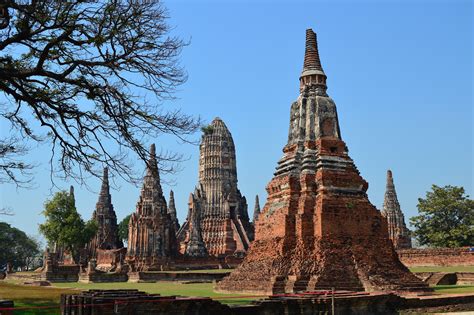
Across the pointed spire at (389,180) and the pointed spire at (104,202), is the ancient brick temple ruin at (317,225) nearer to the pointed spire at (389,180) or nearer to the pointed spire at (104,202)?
the pointed spire at (389,180)

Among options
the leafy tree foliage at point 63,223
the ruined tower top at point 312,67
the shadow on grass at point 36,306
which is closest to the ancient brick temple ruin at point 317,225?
the ruined tower top at point 312,67

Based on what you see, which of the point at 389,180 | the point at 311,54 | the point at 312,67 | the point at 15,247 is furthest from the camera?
the point at 15,247

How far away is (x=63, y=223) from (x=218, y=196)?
21704 millimetres

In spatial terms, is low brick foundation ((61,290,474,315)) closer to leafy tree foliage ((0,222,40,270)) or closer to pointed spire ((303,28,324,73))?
pointed spire ((303,28,324,73))

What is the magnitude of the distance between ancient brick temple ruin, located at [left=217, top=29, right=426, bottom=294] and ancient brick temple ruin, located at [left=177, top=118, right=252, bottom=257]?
43337mm

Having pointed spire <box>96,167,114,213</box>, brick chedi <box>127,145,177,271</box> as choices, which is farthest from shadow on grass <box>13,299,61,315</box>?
pointed spire <box>96,167,114,213</box>

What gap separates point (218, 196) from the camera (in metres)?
71.6

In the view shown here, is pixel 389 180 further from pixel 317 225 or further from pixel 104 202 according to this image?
pixel 317 225

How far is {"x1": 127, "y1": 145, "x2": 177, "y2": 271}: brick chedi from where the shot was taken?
177 feet

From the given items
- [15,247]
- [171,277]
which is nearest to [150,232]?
[171,277]

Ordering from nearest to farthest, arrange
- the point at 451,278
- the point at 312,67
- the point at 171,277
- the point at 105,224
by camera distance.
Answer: the point at 312,67
the point at 451,278
the point at 171,277
the point at 105,224

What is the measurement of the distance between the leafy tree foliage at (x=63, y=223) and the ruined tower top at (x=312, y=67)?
3592 centimetres

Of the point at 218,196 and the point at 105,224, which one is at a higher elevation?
the point at 218,196

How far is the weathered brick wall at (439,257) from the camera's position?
39406 millimetres
